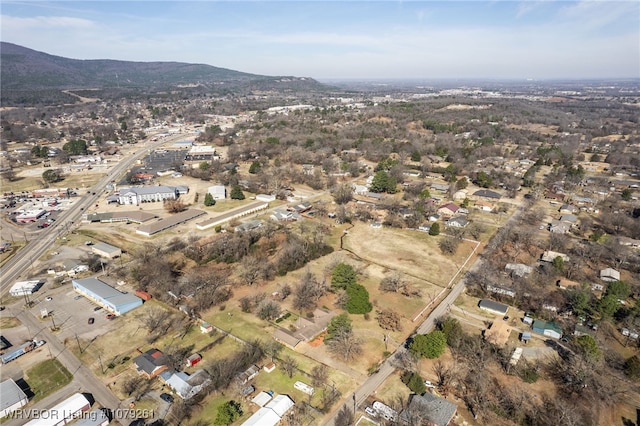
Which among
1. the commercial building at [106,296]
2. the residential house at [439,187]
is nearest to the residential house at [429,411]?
the commercial building at [106,296]

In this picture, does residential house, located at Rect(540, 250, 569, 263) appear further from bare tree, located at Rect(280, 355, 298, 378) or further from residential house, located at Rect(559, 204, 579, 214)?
bare tree, located at Rect(280, 355, 298, 378)

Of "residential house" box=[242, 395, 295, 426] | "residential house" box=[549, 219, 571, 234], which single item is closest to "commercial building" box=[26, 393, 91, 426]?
"residential house" box=[242, 395, 295, 426]

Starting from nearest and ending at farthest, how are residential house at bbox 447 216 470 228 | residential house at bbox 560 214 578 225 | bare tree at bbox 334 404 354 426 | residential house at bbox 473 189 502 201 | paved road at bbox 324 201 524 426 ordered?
bare tree at bbox 334 404 354 426 → paved road at bbox 324 201 524 426 → residential house at bbox 447 216 470 228 → residential house at bbox 560 214 578 225 → residential house at bbox 473 189 502 201

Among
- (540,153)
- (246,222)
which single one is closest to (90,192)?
(246,222)

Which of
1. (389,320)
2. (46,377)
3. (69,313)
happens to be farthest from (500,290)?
(69,313)

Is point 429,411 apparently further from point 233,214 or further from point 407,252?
point 233,214

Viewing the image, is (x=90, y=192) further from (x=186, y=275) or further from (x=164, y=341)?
(x=164, y=341)

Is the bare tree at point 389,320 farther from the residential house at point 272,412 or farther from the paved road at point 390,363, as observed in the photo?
the residential house at point 272,412
